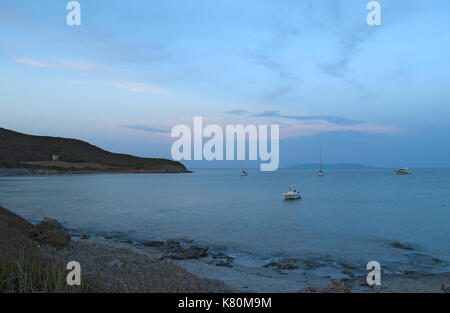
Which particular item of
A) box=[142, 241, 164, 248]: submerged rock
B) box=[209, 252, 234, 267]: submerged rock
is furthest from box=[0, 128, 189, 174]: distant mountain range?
box=[209, 252, 234, 267]: submerged rock

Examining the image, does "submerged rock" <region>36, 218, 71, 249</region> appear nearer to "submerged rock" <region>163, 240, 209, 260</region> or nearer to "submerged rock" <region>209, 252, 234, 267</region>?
"submerged rock" <region>163, 240, 209, 260</region>

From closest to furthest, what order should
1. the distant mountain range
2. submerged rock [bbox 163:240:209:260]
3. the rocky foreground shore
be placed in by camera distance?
the rocky foreground shore
submerged rock [bbox 163:240:209:260]
the distant mountain range

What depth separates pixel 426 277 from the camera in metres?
12.9

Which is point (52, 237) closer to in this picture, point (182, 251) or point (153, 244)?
point (153, 244)

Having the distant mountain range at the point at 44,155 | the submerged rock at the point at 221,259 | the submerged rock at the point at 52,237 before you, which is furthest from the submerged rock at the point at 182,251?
the distant mountain range at the point at 44,155

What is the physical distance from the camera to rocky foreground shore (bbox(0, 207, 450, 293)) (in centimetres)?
697

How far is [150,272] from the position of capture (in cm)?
1032

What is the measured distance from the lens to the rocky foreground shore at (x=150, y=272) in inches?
274

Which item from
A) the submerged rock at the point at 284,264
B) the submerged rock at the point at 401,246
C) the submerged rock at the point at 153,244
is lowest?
the submerged rock at the point at 401,246

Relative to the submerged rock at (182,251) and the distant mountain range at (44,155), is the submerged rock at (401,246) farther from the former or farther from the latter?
the distant mountain range at (44,155)
